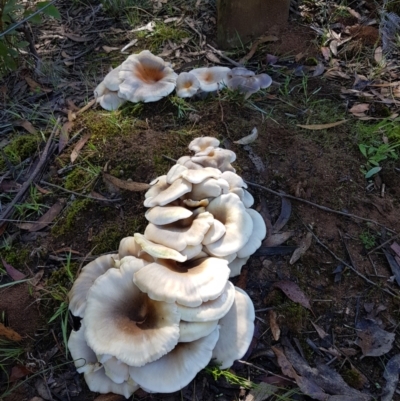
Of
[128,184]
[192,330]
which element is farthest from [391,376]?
[128,184]

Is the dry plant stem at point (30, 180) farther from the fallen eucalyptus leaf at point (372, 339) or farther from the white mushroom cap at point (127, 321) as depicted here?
the fallen eucalyptus leaf at point (372, 339)

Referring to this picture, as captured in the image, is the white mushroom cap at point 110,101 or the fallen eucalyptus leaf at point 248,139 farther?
the white mushroom cap at point 110,101

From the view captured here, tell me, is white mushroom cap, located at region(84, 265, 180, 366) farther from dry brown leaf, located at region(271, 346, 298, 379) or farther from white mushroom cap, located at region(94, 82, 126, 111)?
white mushroom cap, located at region(94, 82, 126, 111)

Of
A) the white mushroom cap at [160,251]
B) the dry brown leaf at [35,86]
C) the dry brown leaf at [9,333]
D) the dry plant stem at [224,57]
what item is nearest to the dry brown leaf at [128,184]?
the white mushroom cap at [160,251]

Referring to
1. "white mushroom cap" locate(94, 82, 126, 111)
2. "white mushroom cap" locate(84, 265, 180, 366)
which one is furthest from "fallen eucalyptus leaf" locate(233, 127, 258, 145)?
"white mushroom cap" locate(84, 265, 180, 366)

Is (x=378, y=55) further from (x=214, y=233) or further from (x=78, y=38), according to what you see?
(x=78, y=38)

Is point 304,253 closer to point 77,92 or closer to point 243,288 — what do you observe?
point 243,288
